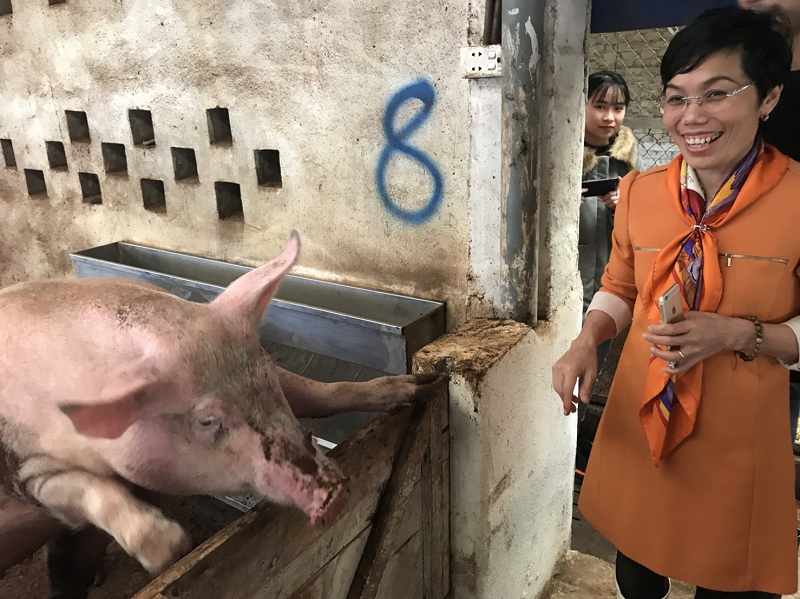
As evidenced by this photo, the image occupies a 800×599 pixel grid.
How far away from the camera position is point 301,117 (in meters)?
2.56

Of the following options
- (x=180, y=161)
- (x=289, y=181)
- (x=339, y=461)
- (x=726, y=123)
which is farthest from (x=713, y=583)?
(x=180, y=161)

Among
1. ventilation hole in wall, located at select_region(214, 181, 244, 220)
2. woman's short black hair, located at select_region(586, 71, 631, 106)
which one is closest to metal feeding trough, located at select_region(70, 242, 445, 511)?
ventilation hole in wall, located at select_region(214, 181, 244, 220)

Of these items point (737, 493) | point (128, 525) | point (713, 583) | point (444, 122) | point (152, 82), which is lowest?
point (713, 583)

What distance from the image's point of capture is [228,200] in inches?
118

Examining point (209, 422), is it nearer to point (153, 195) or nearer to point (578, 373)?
point (578, 373)

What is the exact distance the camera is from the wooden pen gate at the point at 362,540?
4.02 ft

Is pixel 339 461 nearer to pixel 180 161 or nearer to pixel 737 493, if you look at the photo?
pixel 737 493

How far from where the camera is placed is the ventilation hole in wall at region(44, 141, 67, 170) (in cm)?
359

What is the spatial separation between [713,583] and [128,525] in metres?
1.28

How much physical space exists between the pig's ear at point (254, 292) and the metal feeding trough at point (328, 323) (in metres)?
0.78

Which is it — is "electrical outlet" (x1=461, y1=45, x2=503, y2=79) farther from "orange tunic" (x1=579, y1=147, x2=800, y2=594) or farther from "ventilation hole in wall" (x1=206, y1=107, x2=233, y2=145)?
"ventilation hole in wall" (x1=206, y1=107, x2=233, y2=145)

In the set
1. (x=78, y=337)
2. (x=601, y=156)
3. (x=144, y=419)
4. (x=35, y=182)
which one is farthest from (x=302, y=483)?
(x=35, y=182)

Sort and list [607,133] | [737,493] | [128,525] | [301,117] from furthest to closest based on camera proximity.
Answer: [607,133] < [301,117] < [737,493] < [128,525]

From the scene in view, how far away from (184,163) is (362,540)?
2066mm
